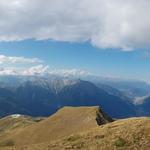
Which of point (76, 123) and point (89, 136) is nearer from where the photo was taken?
point (89, 136)

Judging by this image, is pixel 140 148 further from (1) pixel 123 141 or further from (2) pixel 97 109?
(2) pixel 97 109

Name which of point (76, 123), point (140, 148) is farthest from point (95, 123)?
point (140, 148)

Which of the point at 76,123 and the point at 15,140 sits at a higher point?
the point at 76,123

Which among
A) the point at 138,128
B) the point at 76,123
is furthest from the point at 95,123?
the point at 138,128

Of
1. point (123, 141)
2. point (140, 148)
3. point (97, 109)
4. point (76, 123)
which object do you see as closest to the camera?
point (140, 148)

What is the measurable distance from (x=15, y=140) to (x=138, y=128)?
317ft

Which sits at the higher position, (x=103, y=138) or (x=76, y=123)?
(x=103, y=138)

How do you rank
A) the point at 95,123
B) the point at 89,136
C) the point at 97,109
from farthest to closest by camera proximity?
1. the point at 97,109
2. the point at 95,123
3. the point at 89,136

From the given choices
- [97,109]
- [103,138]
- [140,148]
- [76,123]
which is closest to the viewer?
[140,148]

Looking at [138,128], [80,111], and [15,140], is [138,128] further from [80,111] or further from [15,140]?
[15,140]

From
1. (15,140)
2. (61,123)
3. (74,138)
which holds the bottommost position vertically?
(15,140)

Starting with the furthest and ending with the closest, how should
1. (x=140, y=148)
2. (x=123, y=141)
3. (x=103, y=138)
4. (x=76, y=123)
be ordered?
(x=76, y=123)
(x=103, y=138)
(x=123, y=141)
(x=140, y=148)

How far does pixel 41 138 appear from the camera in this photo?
132m

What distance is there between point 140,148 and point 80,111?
95.1 m
